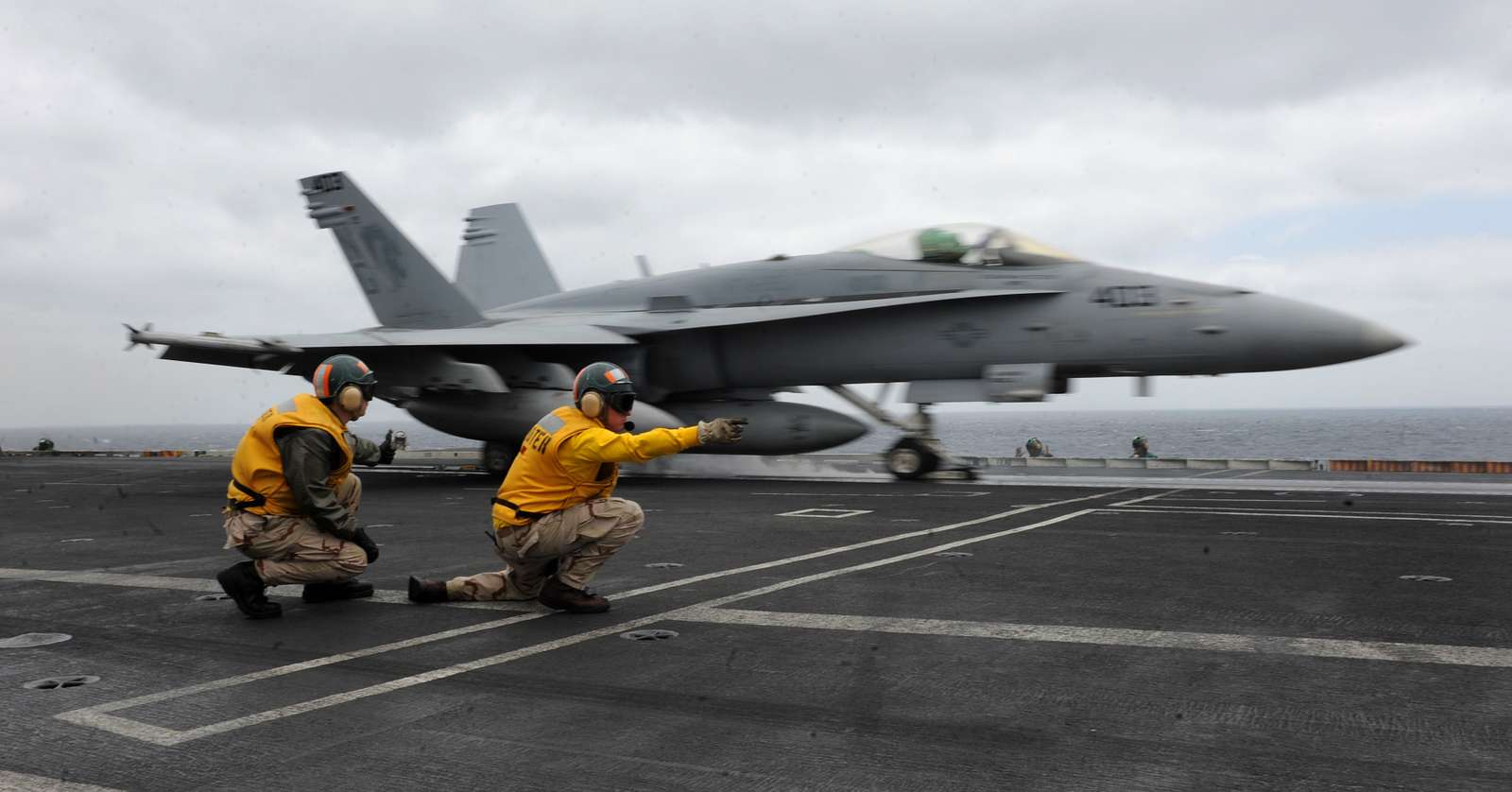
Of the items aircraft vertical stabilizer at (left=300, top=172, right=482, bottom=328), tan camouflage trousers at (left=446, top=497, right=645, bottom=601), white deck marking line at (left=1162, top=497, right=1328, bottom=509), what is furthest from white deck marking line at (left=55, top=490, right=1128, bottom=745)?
aircraft vertical stabilizer at (left=300, top=172, right=482, bottom=328)

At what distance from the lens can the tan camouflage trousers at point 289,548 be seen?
19.8 feet

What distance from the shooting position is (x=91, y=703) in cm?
424

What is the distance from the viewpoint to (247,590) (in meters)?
5.96

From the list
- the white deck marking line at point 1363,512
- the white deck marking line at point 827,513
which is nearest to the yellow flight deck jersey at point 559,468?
the white deck marking line at point 827,513

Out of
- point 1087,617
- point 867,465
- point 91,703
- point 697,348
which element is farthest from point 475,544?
point 867,465

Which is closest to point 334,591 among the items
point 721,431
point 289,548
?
point 289,548

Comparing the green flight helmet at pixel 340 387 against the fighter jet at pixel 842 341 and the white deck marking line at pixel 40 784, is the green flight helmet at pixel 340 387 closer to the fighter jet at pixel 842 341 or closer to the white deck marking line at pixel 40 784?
the white deck marking line at pixel 40 784

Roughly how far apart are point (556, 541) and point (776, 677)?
187 cm

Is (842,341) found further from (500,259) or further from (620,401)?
(500,259)

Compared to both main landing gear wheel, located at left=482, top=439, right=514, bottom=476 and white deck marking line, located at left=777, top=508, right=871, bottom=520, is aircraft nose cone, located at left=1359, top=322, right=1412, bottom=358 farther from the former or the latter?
main landing gear wheel, located at left=482, top=439, right=514, bottom=476

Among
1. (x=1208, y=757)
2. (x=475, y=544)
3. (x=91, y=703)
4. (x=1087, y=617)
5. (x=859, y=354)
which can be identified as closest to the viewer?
(x=1208, y=757)

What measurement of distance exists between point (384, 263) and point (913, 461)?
11.6 metres

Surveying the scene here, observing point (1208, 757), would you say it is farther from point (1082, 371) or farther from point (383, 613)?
point (1082, 371)

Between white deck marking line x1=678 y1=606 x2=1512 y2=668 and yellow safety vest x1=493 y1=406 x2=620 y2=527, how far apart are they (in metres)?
0.92
